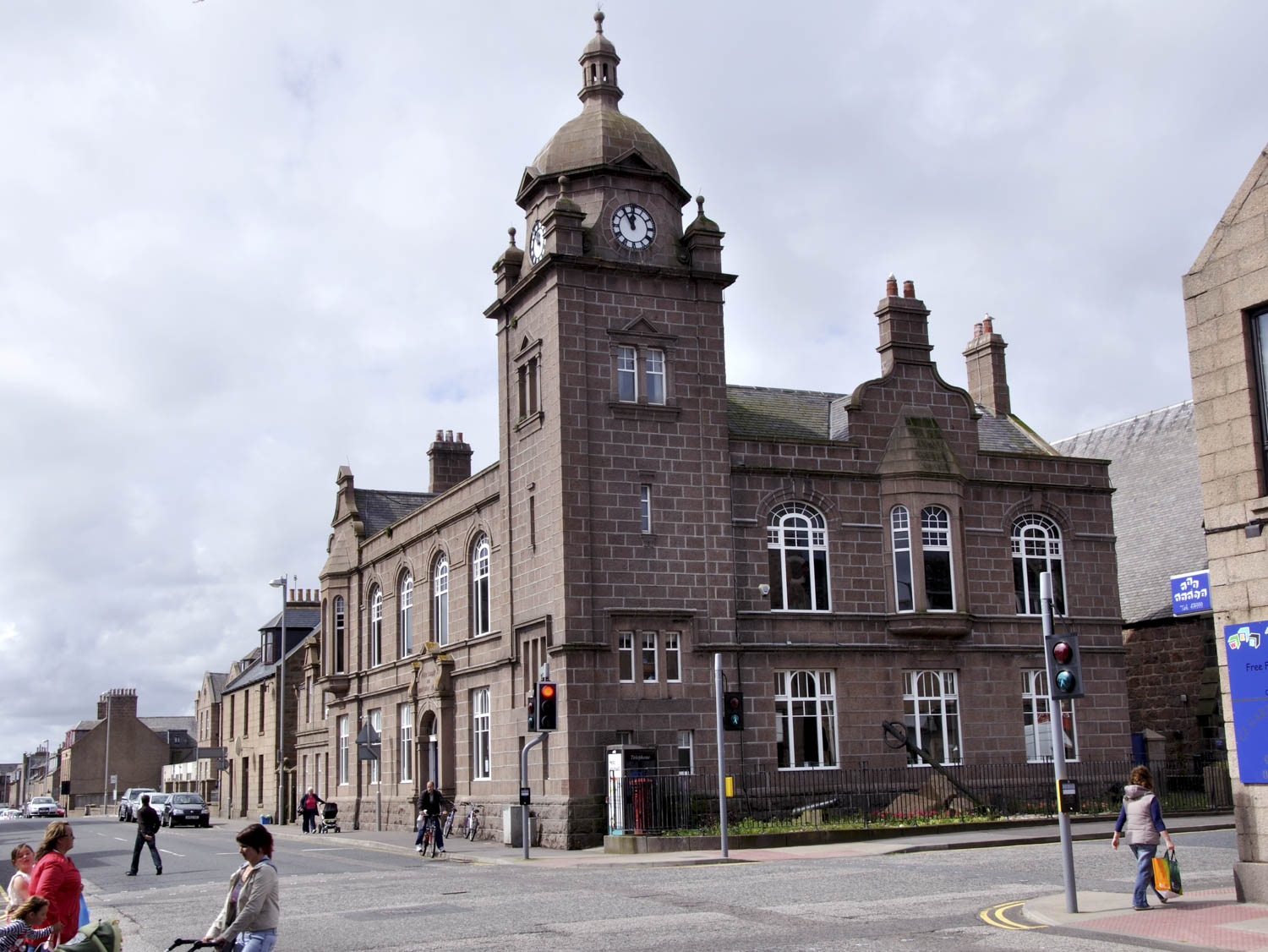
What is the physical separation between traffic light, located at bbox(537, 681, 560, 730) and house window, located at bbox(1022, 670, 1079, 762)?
14.1 meters

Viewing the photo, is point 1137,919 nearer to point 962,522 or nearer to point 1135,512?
point 962,522

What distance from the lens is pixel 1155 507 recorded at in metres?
40.0

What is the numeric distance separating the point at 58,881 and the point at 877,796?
2366cm

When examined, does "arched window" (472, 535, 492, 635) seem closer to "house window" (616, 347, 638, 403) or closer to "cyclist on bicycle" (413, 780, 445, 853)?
"house window" (616, 347, 638, 403)

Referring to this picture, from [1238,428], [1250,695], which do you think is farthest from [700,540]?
[1250,695]

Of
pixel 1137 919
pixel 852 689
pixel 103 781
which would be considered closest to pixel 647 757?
pixel 852 689

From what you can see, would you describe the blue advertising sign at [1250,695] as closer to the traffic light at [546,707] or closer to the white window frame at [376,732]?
the traffic light at [546,707]

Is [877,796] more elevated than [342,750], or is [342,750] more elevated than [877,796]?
[342,750]

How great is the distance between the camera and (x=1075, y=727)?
3375 cm

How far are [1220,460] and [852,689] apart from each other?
17773 mm

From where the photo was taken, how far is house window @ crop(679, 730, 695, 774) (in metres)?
29.5

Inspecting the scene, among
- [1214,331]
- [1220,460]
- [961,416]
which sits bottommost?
[1220,460]

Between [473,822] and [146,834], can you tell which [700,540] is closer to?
[473,822]

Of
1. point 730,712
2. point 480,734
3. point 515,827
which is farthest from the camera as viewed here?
point 480,734
